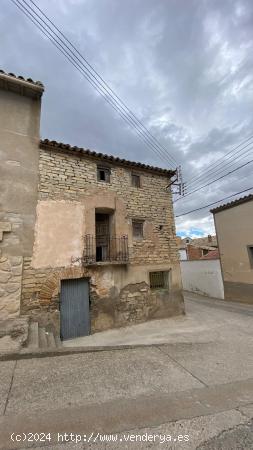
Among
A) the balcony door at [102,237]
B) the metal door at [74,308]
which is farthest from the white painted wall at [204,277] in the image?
the metal door at [74,308]

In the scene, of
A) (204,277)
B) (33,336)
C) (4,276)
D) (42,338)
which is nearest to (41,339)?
(42,338)

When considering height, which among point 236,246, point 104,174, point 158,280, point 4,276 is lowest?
point 158,280

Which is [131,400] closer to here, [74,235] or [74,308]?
[74,308]

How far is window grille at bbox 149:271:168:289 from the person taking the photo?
889 centimetres

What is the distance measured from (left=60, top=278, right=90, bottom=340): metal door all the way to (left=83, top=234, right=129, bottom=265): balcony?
2.71ft

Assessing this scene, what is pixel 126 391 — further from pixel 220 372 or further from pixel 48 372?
pixel 220 372

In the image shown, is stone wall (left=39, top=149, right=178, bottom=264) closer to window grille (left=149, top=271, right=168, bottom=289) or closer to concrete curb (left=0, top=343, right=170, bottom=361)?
window grille (left=149, top=271, right=168, bottom=289)

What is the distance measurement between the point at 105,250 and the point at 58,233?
210cm

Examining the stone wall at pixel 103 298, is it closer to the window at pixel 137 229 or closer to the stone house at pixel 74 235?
the stone house at pixel 74 235

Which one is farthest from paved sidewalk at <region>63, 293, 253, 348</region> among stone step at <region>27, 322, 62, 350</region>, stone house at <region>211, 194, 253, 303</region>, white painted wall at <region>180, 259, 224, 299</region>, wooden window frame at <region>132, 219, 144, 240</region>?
white painted wall at <region>180, 259, 224, 299</region>

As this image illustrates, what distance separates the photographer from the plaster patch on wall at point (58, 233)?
22.3 ft

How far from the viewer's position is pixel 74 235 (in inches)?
292

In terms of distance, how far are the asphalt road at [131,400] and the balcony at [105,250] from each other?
11.2ft

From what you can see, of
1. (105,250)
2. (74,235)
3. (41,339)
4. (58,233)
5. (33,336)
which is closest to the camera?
(33,336)
